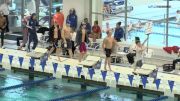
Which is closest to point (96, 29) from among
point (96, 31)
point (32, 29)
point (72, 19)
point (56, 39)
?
point (96, 31)

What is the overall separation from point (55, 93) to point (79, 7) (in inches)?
240

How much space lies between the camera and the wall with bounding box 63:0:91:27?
818 inches

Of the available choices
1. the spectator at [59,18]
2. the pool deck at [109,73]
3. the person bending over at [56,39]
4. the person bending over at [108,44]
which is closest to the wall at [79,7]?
the spectator at [59,18]

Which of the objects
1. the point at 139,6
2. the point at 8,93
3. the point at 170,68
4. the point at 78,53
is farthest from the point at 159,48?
the point at 139,6

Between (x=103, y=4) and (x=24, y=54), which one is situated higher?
(x=103, y=4)

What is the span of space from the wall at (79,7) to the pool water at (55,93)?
4538 millimetres

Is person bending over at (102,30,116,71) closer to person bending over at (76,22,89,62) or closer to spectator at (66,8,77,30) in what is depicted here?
person bending over at (76,22,89,62)

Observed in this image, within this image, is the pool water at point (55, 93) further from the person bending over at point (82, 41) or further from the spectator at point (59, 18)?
the spectator at point (59, 18)

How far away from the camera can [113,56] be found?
1811cm

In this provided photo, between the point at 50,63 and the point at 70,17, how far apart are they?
3.84m

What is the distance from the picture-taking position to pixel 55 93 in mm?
15453

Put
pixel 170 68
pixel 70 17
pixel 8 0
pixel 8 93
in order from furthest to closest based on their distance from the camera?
pixel 8 0 → pixel 70 17 → pixel 170 68 → pixel 8 93

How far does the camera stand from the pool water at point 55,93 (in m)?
14.9

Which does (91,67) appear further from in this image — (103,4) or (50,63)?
(103,4)
